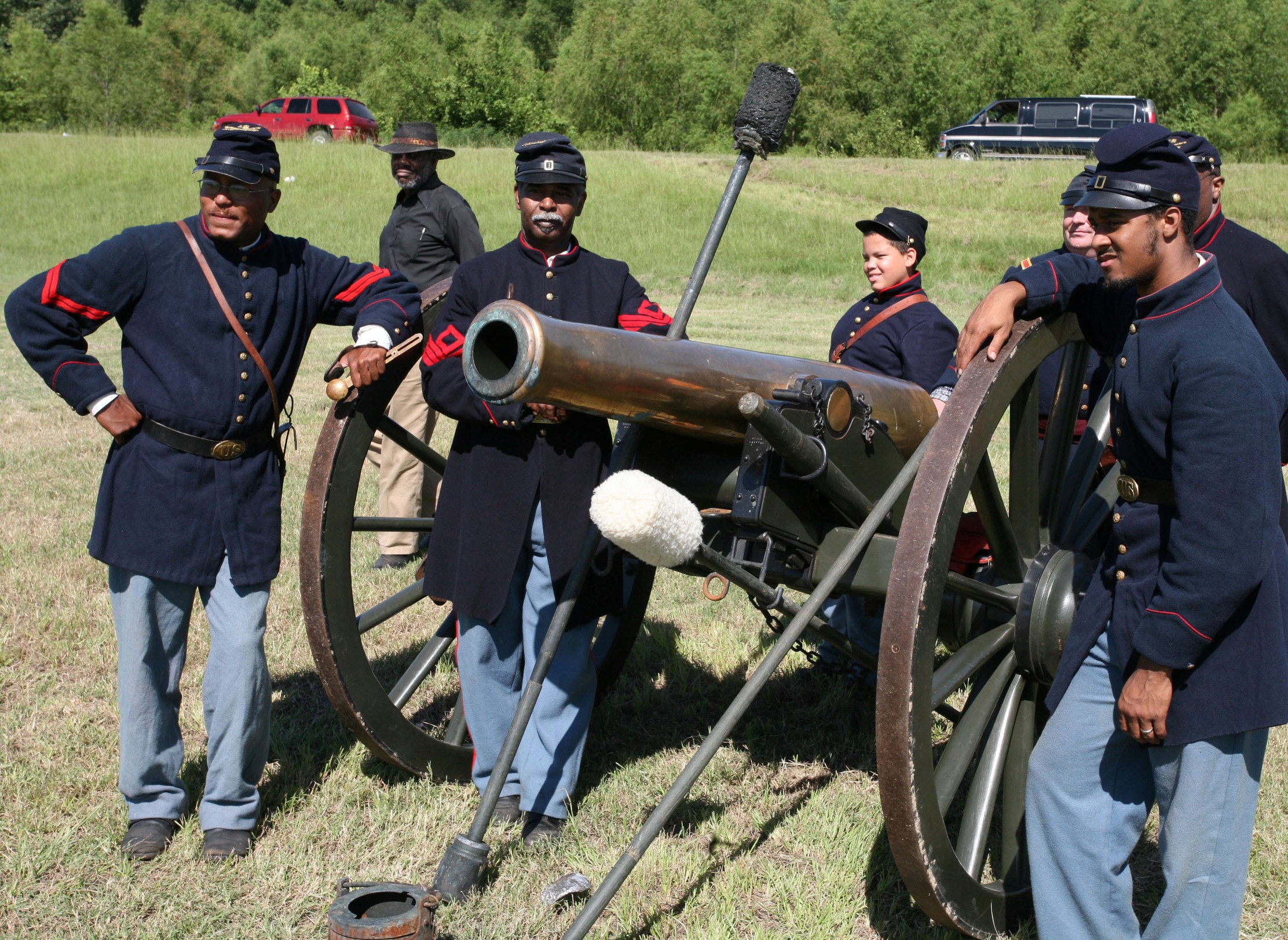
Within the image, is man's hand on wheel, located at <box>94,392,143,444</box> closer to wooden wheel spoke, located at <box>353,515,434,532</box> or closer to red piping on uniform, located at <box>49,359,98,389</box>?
red piping on uniform, located at <box>49,359,98,389</box>

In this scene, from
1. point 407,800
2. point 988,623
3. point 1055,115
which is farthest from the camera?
point 1055,115

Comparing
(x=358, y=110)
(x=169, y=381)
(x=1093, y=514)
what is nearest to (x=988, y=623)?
(x=1093, y=514)

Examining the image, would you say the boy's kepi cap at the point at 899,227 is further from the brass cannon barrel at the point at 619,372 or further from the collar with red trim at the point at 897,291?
the brass cannon barrel at the point at 619,372

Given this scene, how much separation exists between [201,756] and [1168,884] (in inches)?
115

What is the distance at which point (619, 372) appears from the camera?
2756 mm

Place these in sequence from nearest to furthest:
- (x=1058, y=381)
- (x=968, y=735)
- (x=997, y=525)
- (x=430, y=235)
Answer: (x=968, y=735) → (x=997, y=525) → (x=1058, y=381) → (x=430, y=235)

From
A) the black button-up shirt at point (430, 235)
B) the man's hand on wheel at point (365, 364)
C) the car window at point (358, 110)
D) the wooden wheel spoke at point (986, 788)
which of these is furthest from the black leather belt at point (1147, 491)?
the car window at point (358, 110)

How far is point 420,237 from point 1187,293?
478 cm

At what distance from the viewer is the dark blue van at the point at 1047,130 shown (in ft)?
111

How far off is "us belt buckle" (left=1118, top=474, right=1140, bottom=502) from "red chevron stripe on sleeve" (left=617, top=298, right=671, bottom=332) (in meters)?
1.37

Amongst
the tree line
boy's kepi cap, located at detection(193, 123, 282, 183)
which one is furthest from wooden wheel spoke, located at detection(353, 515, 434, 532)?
the tree line

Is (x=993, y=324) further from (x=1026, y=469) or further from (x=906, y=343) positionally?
(x=906, y=343)

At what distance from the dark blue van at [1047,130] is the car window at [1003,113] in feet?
2.40

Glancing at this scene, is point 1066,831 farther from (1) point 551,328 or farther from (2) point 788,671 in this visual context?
(2) point 788,671
